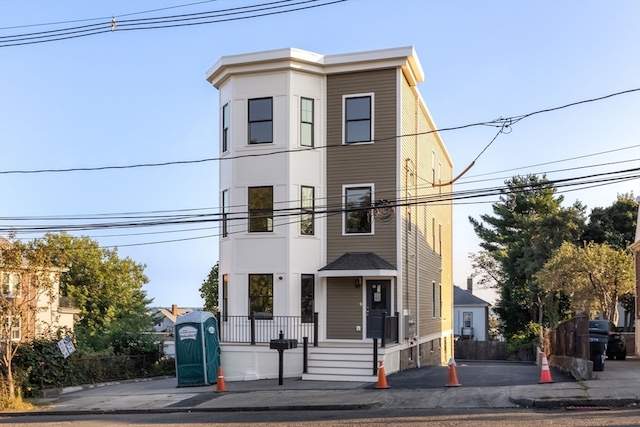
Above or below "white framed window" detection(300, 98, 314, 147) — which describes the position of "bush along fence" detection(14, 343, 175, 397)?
below

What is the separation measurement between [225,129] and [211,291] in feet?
59.6

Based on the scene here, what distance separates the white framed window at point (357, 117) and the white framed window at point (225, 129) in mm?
4181

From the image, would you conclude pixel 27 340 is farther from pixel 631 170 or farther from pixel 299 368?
pixel 631 170

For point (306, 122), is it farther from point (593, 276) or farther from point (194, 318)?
point (593, 276)

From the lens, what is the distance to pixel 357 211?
2525 cm

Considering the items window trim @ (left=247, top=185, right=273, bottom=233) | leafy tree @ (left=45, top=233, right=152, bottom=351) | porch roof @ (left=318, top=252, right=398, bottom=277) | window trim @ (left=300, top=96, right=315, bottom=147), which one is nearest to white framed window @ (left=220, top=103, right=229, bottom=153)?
window trim @ (left=247, top=185, right=273, bottom=233)

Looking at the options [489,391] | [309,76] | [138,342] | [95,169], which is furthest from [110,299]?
[489,391]

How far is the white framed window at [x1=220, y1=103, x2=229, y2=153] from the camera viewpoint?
85.8 ft

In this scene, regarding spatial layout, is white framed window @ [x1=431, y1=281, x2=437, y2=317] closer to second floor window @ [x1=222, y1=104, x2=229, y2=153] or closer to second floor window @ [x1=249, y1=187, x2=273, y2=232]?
second floor window @ [x1=249, y1=187, x2=273, y2=232]

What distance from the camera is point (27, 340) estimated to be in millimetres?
22156

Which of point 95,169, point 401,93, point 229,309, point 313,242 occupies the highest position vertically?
point 401,93

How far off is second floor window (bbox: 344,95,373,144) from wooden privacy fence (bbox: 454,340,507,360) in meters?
27.3

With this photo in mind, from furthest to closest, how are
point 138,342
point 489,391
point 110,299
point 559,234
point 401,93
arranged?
point 110,299 → point 559,234 → point 138,342 → point 401,93 → point 489,391

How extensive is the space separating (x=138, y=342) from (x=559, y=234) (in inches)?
1145
